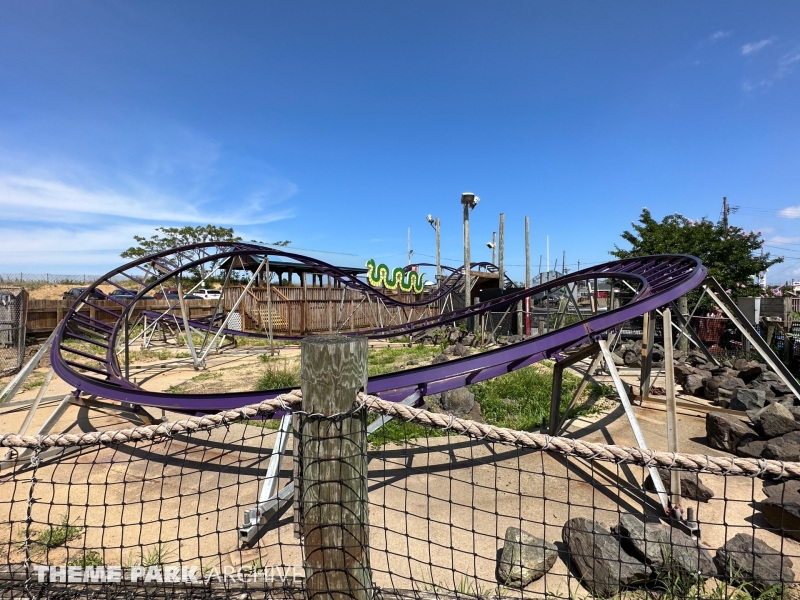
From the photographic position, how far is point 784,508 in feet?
9.25

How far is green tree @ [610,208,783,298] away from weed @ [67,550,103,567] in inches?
741

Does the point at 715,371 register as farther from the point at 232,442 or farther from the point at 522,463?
the point at 232,442

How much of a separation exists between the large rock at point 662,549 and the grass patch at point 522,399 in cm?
261

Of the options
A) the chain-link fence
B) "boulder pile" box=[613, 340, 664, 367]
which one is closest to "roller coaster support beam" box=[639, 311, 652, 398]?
"boulder pile" box=[613, 340, 664, 367]

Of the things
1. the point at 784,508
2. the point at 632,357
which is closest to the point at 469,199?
the point at 632,357

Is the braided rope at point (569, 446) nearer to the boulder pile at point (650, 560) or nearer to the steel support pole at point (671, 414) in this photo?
the boulder pile at point (650, 560)

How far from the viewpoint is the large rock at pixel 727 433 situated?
14.4 feet

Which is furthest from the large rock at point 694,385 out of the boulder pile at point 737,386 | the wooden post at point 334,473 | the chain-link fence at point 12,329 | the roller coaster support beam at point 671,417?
the chain-link fence at point 12,329

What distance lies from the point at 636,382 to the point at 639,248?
43.8ft

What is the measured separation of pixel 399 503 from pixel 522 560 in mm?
1258

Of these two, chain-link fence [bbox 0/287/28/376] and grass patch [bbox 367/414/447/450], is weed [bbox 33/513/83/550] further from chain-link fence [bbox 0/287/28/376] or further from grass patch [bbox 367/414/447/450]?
chain-link fence [bbox 0/287/28/376]

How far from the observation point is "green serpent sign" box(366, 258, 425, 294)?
1908 centimetres

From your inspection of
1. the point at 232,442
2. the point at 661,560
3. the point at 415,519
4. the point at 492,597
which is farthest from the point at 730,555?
the point at 232,442

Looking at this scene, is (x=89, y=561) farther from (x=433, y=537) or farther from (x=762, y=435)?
(x=762, y=435)
